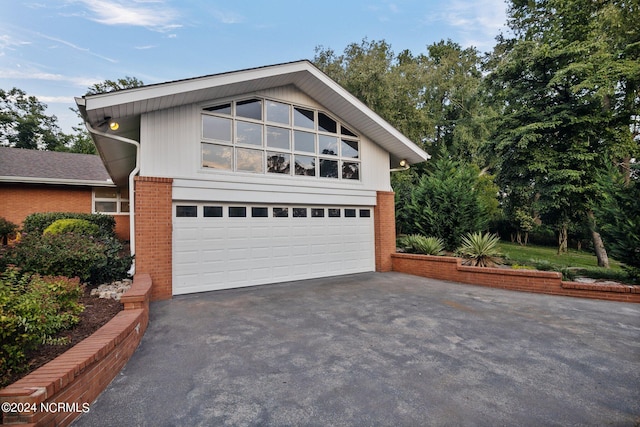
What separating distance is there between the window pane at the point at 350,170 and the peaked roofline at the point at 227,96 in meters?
1.12

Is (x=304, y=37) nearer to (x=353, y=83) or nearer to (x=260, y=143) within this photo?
(x=353, y=83)

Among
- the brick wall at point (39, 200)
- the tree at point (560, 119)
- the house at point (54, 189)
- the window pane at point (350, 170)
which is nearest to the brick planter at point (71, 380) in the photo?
the window pane at point (350, 170)

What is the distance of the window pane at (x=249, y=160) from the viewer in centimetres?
766

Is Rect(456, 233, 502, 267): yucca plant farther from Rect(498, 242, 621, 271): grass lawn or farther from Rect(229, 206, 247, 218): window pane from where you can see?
Rect(229, 206, 247, 218): window pane

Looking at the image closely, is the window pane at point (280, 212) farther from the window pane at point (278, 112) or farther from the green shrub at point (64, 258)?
the green shrub at point (64, 258)

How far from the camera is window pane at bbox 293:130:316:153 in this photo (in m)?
8.58

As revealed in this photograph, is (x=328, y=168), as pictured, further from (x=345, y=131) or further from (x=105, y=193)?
(x=105, y=193)

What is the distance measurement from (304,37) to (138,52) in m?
10.6

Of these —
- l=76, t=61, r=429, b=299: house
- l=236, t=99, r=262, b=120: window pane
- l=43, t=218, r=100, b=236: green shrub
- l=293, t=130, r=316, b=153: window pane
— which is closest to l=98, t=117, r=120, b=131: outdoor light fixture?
l=76, t=61, r=429, b=299: house

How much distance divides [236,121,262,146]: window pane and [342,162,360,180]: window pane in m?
2.83

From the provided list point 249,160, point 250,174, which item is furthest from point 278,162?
point 250,174

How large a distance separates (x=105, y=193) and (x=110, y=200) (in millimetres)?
355

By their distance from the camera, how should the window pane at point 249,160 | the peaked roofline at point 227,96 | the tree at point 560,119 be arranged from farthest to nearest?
the tree at point 560,119 < the window pane at point 249,160 < the peaked roofline at point 227,96

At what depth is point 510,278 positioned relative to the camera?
7277 mm
